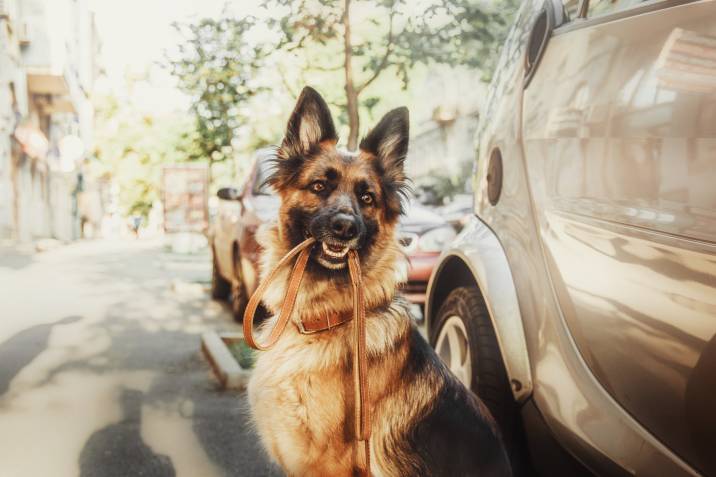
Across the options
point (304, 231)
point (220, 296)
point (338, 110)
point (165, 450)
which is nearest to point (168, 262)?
point (220, 296)

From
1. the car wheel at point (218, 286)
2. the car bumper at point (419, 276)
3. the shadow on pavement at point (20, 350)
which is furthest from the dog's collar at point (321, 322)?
the car wheel at point (218, 286)

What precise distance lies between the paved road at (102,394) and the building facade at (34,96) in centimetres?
125

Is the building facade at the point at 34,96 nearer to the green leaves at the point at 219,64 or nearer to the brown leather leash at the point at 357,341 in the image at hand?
the green leaves at the point at 219,64

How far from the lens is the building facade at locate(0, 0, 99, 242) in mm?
5742

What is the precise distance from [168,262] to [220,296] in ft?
21.8

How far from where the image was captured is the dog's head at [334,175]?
264 cm

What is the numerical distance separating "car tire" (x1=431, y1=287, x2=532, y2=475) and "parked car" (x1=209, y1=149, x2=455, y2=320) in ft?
11.0

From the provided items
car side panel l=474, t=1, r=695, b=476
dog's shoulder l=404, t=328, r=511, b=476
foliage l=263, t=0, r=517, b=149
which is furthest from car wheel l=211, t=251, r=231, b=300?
dog's shoulder l=404, t=328, r=511, b=476

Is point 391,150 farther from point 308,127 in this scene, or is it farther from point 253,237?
point 253,237

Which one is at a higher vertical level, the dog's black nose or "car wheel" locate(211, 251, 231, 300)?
the dog's black nose

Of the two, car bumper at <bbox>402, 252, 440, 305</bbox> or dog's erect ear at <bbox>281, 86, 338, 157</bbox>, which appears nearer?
dog's erect ear at <bbox>281, 86, 338, 157</bbox>

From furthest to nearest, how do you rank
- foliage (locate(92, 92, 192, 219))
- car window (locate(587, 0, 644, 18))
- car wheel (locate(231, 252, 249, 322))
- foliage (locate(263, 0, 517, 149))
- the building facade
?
foliage (locate(92, 92, 192, 219)) → car wheel (locate(231, 252, 249, 322)) → the building facade → foliage (locate(263, 0, 517, 149)) → car window (locate(587, 0, 644, 18))

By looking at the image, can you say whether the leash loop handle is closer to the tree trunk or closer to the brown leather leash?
the brown leather leash

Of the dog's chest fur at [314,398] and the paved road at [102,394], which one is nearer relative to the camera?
the dog's chest fur at [314,398]
